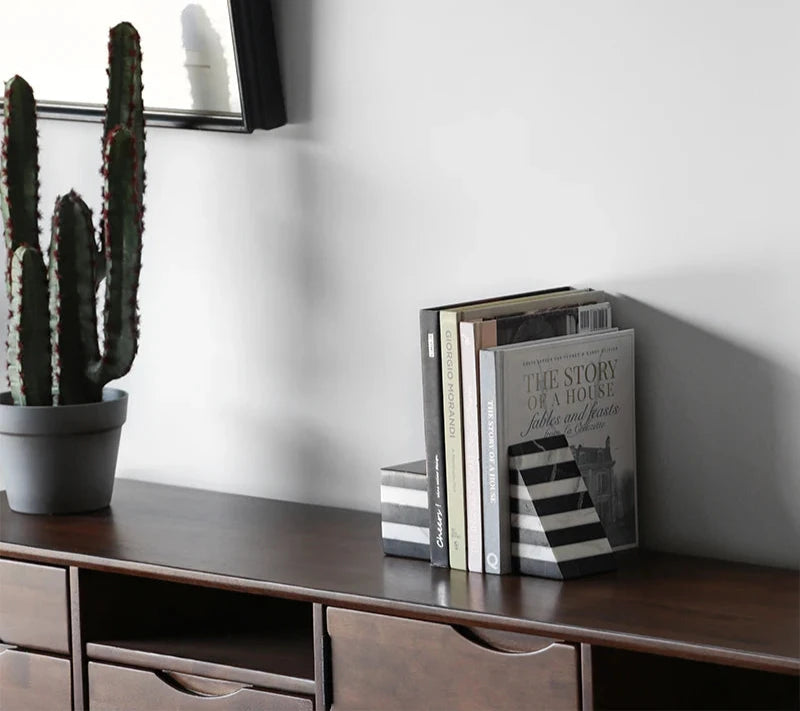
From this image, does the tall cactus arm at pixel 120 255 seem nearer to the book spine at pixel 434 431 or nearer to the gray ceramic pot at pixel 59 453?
the gray ceramic pot at pixel 59 453

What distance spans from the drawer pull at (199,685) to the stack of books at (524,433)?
0.29 metres

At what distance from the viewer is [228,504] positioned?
6.32 ft

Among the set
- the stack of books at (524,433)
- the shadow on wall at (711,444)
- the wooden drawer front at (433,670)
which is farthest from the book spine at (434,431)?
the shadow on wall at (711,444)

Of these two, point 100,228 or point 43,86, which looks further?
point 43,86

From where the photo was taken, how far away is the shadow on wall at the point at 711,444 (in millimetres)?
1552

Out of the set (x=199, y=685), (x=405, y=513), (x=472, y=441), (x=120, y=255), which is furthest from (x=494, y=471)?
(x=120, y=255)

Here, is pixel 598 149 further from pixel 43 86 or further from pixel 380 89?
pixel 43 86

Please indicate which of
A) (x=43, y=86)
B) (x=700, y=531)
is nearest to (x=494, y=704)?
(x=700, y=531)

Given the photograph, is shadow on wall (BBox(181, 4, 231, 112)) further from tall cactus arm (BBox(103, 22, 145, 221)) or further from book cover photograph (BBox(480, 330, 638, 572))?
book cover photograph (BBox(480, 330, 638, 572))

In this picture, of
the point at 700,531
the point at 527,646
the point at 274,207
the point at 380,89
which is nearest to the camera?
the point at 527,646

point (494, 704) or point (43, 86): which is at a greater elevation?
point (43, 86)

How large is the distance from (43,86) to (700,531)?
116 cm

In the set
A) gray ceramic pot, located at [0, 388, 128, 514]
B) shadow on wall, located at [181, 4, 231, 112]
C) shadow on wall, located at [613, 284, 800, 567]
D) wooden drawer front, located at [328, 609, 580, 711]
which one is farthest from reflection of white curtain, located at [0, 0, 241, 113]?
wooden drawer front, located at [328, 609, 580, 711]

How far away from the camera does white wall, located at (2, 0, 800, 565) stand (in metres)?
1.54
